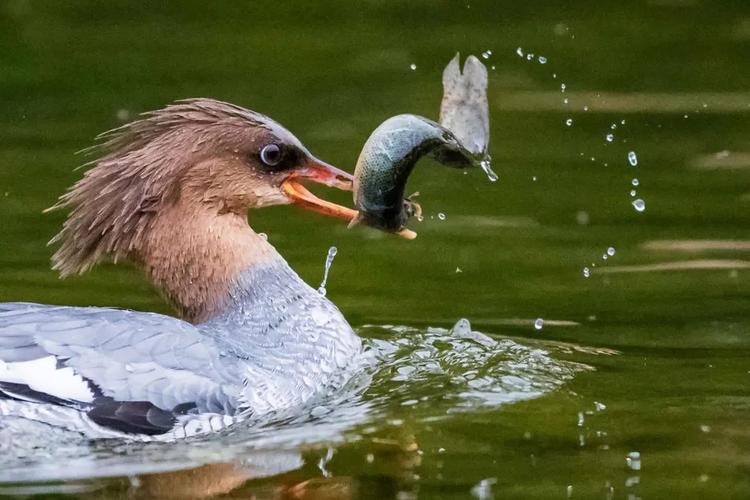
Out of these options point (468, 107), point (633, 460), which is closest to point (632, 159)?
point (468, 107)

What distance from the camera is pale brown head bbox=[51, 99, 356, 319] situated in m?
8.15

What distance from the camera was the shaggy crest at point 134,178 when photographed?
8133 mm

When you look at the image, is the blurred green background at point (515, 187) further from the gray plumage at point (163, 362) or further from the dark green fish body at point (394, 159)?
the dark green fish body at point (394, 159)

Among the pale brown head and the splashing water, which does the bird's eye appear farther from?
the splashing water

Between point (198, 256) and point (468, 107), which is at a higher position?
point (468, 107)

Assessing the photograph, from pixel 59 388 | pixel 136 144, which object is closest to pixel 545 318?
pixel 136 144

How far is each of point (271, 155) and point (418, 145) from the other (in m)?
0.93

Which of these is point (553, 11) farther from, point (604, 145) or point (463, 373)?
point (463, 373)

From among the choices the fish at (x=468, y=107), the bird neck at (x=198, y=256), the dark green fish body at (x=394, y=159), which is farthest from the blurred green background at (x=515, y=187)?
the fish at (x=468, y=107)

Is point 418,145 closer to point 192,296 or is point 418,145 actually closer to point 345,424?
point 345,424

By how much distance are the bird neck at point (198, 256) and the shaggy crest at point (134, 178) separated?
0.08 metres

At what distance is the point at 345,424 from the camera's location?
7.52m

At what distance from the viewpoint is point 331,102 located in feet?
41.0

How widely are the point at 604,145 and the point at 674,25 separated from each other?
288cm
